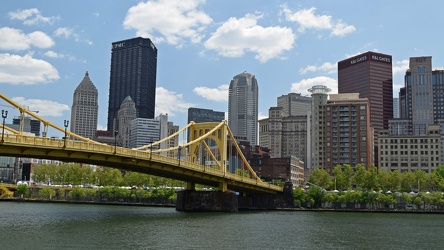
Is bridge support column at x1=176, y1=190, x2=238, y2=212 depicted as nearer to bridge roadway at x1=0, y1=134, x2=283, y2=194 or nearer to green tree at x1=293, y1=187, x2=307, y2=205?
bridge roadway at x1=0, y1=134, x2=283, y2=194

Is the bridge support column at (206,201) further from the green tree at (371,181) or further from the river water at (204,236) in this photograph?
the green tree at (371,181)

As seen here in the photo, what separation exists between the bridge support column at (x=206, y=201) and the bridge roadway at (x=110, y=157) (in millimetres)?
2390

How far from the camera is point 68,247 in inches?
1735

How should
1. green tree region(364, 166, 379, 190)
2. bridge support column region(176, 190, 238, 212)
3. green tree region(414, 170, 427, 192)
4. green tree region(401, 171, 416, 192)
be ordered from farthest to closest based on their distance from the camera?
green tree region(414, 170, 427, 192) < green tree region(401, 171, 416, 192) < green tree region(364, 166, 379, 190) < bridge support column region(176, 190, 238, 212)

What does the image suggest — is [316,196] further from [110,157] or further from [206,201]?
[110,157]

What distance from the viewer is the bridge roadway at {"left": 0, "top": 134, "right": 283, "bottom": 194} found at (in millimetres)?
61750

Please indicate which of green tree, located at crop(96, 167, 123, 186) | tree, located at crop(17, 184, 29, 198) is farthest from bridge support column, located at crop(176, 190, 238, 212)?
tree, located at crop(17, 184, 29, 198)

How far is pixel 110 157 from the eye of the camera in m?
73.1

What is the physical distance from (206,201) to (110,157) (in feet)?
100.0

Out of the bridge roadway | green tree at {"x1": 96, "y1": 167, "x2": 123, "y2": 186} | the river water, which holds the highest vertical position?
the bridge roadway

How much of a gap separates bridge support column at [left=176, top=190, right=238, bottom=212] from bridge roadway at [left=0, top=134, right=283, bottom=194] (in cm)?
239

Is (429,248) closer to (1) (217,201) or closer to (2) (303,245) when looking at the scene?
(2) (303,245)

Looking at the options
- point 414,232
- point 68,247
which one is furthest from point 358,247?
point 68,247

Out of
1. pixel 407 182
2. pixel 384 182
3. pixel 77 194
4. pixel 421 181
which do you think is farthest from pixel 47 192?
pixel 421 181
